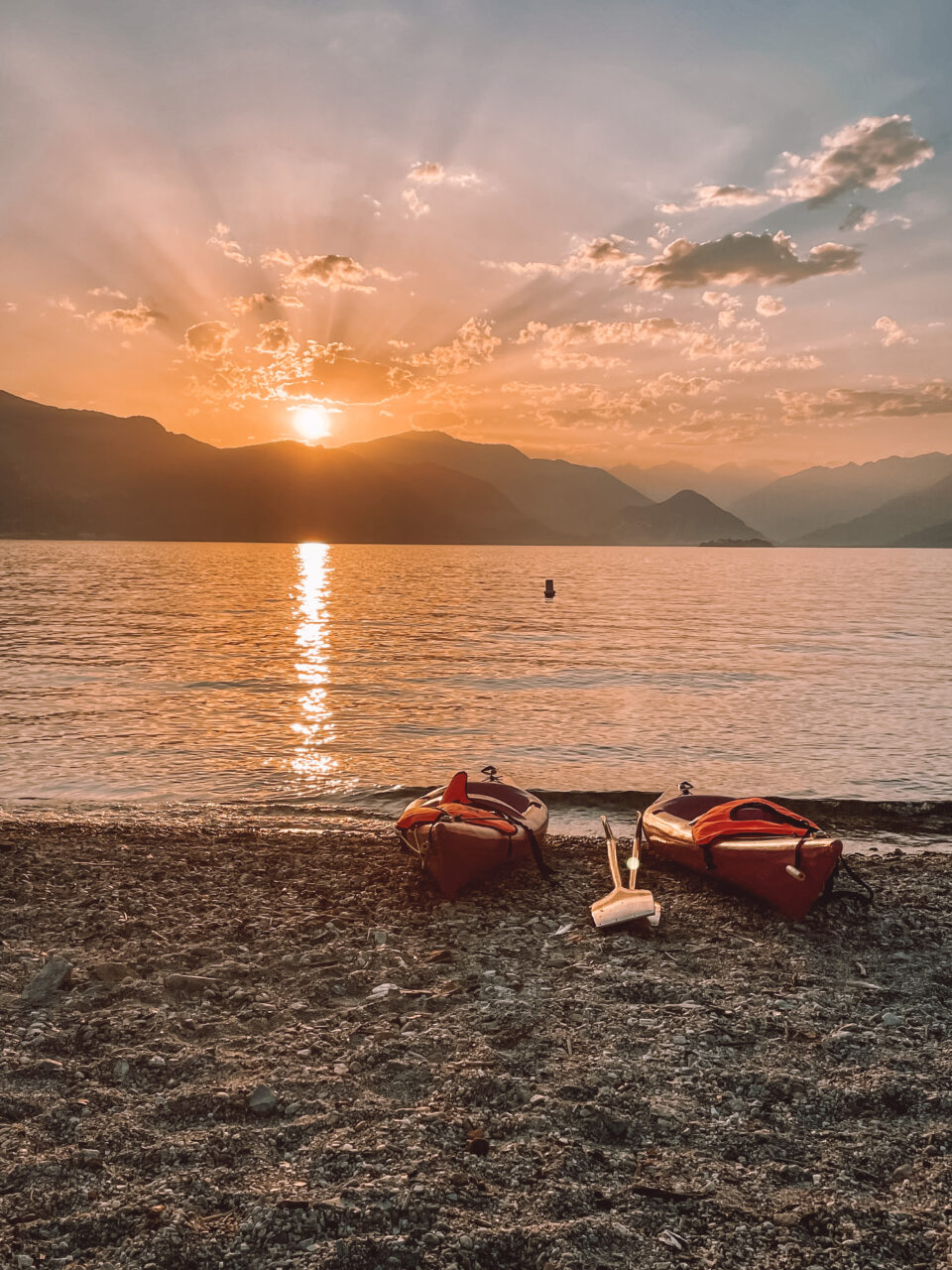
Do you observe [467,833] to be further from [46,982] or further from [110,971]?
[46,982]

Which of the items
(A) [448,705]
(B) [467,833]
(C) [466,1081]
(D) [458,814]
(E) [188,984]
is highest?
(D) [458,814]

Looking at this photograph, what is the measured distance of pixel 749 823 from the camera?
10.7 m

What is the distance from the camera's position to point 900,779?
675 inches

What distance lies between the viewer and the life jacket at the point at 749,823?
10.4 m

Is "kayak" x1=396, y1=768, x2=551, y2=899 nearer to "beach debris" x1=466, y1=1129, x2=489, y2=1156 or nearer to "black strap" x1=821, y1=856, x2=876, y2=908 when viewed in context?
"black strap" x1=821, y1=856, x2=876, y2=908

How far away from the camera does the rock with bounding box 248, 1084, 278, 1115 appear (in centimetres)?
591

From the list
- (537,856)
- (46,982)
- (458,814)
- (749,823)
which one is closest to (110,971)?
(46,982)

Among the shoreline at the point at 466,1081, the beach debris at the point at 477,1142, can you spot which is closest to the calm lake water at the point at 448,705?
the shoreline at the point at 466,1081

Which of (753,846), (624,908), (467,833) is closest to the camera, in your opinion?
(624,908)

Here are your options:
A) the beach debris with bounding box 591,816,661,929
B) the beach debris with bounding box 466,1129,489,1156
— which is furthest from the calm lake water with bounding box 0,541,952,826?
the beach debris with bounding box 466,1129,489,1156

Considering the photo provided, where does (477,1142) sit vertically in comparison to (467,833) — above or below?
below

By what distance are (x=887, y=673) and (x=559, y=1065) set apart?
30005 mm

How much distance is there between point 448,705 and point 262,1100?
1918cm

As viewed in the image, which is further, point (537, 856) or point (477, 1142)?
point (537, 856)
